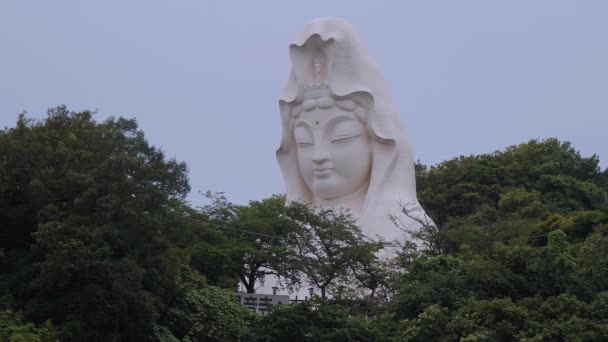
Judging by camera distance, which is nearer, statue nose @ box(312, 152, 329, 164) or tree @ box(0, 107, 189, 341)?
tree @ box(0, 107, 189, 341)

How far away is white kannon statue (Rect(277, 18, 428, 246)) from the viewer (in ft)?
62.5

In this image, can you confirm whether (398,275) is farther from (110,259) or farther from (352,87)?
(352,87)

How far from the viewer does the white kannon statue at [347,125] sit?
62.5 ft

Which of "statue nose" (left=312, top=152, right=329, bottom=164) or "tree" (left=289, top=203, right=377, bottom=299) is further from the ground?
"statue nose" (left=312, top=152, right=329, bottom=164)

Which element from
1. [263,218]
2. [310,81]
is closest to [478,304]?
[263,218]

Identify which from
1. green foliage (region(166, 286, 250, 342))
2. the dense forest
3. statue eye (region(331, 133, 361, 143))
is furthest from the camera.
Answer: statue eye (region(331, 133, 361, 143))

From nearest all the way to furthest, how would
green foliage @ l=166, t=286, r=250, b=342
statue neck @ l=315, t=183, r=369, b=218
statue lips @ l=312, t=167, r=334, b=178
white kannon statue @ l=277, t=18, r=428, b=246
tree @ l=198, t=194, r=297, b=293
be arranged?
green foliage @ l=166, t=286, r=250, b=342
tree @ l=198, t=194, r=297, b=293
white kannon statue @ l=277, t=18, r=428, b=246
statue lips @ l=312, t=167, r=334, b=178
statue neck @ l=315, t=183, r=369, b=218

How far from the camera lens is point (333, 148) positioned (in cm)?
1934

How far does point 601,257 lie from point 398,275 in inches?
111

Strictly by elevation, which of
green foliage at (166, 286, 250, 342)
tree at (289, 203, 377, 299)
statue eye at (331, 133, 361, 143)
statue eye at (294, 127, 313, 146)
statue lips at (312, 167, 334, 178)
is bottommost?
green foliage at (166, 286, 250, 342)

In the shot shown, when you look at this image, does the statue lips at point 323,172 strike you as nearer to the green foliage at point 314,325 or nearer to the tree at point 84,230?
the tree at point 84,230

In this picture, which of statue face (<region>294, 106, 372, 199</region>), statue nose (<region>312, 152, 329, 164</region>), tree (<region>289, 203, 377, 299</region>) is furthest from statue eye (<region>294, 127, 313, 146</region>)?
tree (<region>289, 203, 377, 299</region>)

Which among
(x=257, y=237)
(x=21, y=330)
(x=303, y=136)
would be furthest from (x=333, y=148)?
(x=21, y=330)

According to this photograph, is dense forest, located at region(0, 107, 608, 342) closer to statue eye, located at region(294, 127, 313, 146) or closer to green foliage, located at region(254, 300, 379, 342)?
green foliage, located at region(254, 300, 379, 342)
